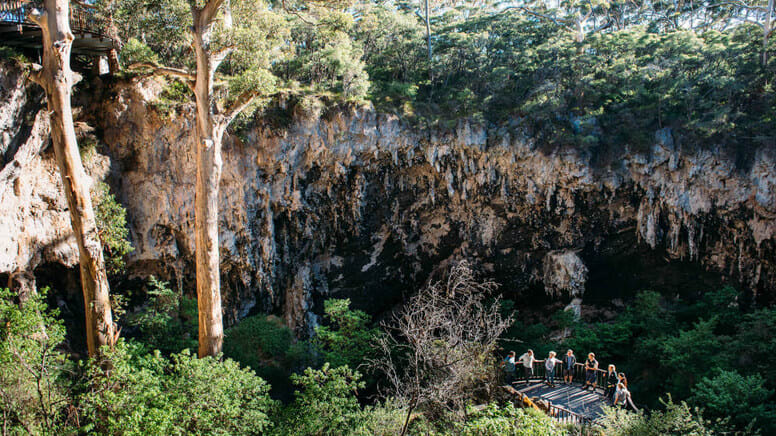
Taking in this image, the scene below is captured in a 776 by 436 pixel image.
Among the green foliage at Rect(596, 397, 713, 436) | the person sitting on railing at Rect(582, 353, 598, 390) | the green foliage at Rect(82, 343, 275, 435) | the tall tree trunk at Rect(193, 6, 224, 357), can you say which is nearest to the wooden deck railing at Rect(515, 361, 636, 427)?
the person sitting on railing at Rect(582, 353, 598, 390)

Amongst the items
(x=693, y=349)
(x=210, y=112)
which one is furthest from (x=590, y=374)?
(x=210, y=112)

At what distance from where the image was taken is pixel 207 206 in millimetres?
9195

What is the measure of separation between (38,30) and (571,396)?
51.9 ft

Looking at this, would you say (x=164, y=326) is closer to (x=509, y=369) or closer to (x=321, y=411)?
(x=321, y=411)

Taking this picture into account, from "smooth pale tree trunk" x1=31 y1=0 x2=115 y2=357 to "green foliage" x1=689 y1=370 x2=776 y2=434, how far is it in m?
12.9

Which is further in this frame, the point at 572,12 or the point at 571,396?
the point at 572,12

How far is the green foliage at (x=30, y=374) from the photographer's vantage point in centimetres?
649

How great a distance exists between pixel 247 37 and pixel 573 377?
12193mm

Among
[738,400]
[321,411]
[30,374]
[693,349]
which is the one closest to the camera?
[30,374]

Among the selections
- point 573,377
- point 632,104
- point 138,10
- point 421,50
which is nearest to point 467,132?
point 421,50

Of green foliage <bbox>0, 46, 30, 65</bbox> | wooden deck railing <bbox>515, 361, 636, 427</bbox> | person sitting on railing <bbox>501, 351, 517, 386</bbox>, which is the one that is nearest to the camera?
wooden deck railing <bbox>515, 361, 636, 427</bbox>

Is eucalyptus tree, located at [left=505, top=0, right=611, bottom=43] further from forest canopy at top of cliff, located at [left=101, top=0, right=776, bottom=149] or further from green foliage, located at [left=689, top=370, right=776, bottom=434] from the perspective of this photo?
green foliage, located at [left=689, top=370, right=776, bottom=434]

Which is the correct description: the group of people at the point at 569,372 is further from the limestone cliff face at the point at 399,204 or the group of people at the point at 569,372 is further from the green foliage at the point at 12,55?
the green foliage at the point at 12,55

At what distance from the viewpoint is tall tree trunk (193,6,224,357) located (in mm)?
9102
